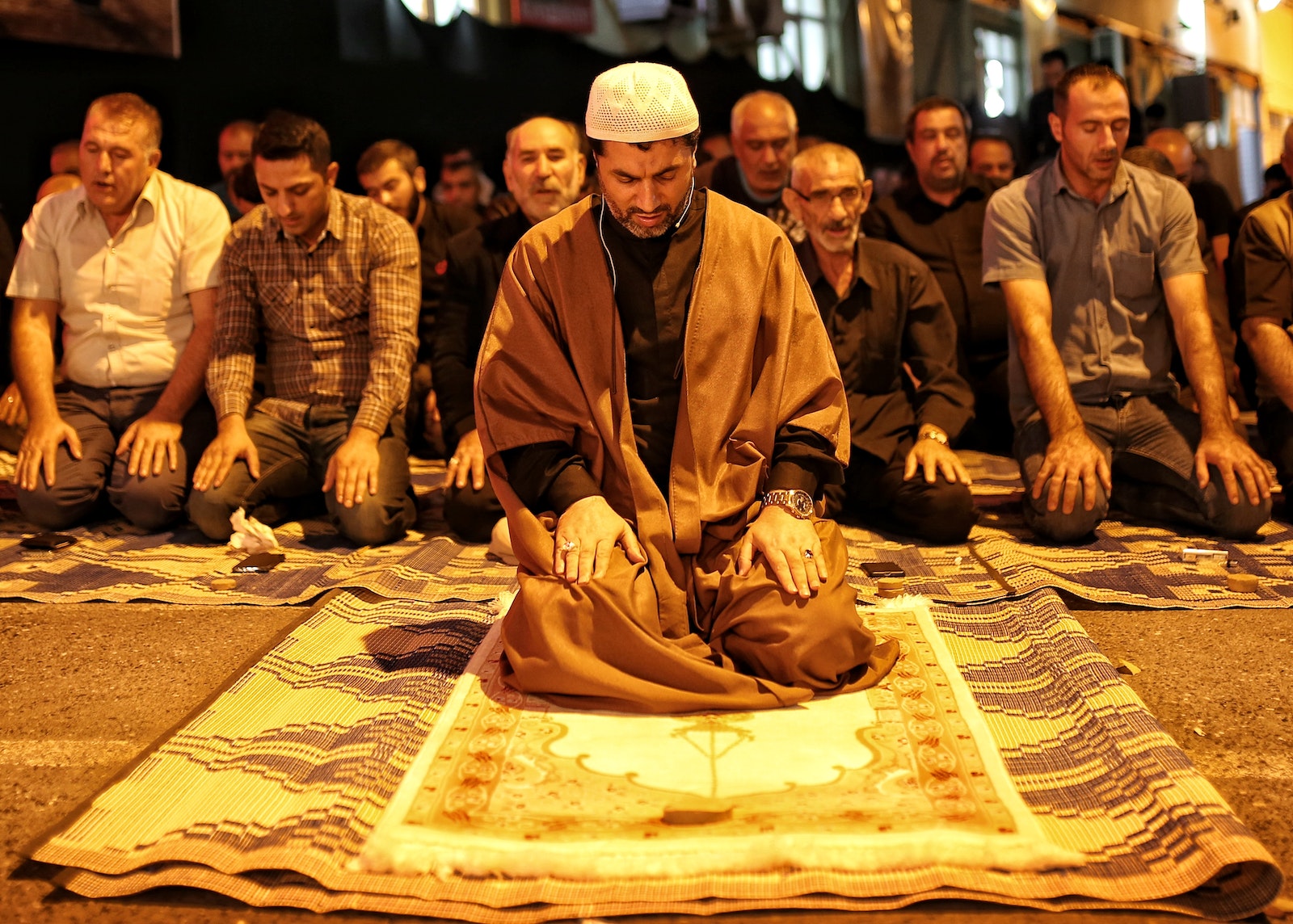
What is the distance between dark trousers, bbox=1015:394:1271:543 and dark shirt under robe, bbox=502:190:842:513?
160 cm

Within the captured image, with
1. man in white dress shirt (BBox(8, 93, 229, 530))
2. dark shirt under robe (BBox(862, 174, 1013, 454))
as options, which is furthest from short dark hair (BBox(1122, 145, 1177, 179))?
man in white dress shirt (BBox(8, 93, 229, 530))

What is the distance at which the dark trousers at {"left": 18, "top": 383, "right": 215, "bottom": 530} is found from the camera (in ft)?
14.5

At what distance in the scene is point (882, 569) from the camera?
3688 millimetres

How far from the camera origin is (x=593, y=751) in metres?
2.32

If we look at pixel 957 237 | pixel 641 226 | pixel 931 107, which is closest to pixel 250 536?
pixel 641 226

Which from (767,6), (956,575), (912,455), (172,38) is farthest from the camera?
(767,6)

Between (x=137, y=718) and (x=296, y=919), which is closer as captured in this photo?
(x=296, y=919)

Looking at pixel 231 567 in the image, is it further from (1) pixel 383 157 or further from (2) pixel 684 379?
(1) pixel 383 157

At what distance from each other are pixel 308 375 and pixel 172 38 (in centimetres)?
325

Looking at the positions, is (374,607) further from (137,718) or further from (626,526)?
(626,526)

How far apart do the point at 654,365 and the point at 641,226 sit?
0.98 ft

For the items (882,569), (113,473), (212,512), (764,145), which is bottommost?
(882,569)

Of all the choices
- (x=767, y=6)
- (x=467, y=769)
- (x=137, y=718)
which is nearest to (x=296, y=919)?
(x=467, y=769)

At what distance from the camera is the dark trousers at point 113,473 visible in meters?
4.43
